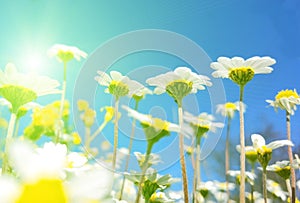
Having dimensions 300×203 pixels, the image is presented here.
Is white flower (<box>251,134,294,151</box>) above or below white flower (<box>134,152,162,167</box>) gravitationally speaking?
above

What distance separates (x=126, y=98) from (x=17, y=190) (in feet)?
1.74

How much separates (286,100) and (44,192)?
0.69 m

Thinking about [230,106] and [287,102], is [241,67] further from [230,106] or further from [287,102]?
[230,106]

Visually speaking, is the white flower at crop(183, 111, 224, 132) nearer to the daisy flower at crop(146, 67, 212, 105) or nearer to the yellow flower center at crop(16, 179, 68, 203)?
the daisy flower at crop(146, 67, 212, 105)

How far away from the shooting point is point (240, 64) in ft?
2.06

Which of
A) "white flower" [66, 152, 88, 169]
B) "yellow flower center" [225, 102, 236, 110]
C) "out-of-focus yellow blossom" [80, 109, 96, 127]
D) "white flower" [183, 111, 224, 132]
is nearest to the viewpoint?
"white flower" [66, 152, 88, 169]

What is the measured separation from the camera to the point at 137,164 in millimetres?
555

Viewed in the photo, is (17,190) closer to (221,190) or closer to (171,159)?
(171,159)

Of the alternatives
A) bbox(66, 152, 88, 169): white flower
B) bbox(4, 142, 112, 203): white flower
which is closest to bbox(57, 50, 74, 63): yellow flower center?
bbox(66, 152, 88, 169): white flower

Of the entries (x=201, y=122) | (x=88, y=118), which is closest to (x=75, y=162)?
(x=201, y=122)

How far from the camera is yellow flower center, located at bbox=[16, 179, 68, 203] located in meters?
0.11

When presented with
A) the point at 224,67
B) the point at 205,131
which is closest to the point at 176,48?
the point at 224,67

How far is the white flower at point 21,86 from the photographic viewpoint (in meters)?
0.42

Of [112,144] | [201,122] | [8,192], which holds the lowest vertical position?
[8,192]
